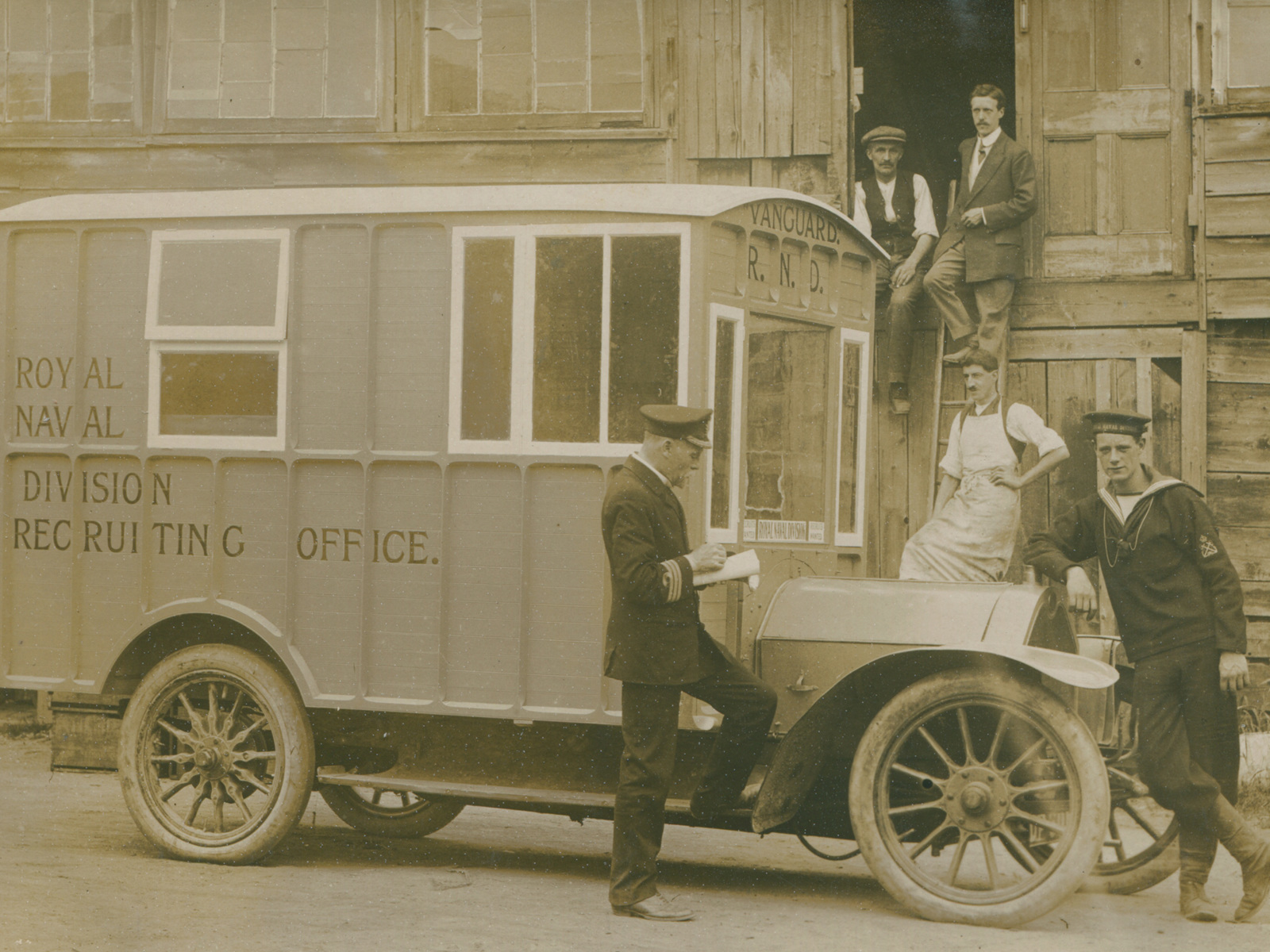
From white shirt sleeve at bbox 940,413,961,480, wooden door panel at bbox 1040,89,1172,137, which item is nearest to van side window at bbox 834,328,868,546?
white shirt sleeve at bbox 940,413,961,480

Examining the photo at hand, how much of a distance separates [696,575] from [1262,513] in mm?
5242

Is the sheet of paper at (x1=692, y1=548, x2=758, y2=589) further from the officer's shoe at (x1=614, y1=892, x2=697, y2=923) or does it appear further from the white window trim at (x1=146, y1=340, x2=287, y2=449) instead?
the white window trim at (x1=146, y1=340, x2=287, y2=449)

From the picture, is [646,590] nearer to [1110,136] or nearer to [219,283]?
[219,283]

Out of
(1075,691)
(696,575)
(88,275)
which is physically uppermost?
(88,275)

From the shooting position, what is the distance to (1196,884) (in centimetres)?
566

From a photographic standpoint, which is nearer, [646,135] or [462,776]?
[462,776]

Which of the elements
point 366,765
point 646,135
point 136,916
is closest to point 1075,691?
point 366,765

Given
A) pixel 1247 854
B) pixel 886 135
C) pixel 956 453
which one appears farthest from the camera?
pixel 886 135

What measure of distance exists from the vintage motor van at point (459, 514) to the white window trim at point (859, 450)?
2 centimetres

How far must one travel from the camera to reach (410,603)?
6.20 meters

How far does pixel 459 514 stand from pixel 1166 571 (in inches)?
107

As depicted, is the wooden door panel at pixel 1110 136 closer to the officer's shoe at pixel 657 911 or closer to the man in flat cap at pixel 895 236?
the man in flat cap at pixel 895 236

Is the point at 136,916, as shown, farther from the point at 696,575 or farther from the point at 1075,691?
the point at 1075,691

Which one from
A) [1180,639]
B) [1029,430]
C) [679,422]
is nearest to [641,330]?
[679,422]
